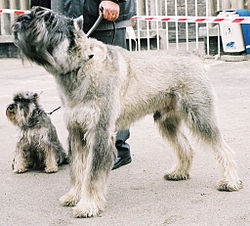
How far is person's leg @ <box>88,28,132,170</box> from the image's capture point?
5535mm

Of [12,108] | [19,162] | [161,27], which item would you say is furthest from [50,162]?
[161,27]

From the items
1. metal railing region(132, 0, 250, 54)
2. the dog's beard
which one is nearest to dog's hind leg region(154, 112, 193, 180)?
→ the dog's beard

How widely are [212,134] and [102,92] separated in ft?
4.25

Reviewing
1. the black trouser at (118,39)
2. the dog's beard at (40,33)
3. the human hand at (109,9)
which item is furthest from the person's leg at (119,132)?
the dog's beard at (40,33)

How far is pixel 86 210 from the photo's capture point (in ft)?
13.8

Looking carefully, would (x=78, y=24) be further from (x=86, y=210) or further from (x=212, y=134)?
(x=212, y=134)

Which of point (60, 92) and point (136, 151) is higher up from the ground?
point (60, 92)

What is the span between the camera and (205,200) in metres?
4.52

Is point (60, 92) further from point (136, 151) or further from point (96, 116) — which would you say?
point (136, 151)

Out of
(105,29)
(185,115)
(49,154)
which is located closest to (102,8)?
(105,29)

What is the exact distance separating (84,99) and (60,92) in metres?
0.30

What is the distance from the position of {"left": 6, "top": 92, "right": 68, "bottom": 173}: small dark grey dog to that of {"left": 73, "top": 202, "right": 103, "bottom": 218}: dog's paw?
1.42 metres

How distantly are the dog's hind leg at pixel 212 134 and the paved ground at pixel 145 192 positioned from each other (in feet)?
0.46

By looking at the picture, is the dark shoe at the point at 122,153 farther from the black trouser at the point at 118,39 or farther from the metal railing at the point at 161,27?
the metal railing at the point at 161,27
